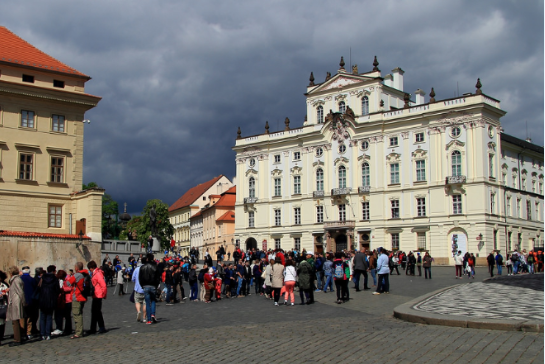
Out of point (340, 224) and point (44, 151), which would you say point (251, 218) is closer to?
point (340, 224)

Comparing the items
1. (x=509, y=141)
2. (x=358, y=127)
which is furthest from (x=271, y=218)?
(x=509, y=141)

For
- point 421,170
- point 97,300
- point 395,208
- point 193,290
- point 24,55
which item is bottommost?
point 193,290

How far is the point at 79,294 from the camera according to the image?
48.3ft

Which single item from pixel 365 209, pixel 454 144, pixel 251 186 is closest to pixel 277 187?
pixel 251 186

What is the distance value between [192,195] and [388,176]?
62.7 meters

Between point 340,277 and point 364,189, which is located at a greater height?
point 364,189

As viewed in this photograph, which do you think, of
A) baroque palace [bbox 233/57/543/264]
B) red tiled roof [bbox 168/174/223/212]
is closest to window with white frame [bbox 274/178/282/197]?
baroque palace [bbox 233/57/543/264]

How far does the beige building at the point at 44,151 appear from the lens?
3872 centimetres

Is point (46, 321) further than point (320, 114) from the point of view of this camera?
No

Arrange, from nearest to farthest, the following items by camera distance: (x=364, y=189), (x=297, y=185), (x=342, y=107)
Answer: (x=364, y=189) → (x=342, y=107) → (x=297, y=185)

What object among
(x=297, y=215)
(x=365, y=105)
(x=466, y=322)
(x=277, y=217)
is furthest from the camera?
(x=277, y=217)

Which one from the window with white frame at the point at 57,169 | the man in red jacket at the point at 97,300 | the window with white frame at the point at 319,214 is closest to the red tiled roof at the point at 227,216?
the window with white frame at the point at 319,214

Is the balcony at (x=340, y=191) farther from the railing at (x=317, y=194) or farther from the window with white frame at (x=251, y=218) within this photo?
the window with white frame at (x=251, y=218)

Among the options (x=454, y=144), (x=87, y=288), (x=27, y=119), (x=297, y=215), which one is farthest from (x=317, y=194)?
(x=87, y=288)
